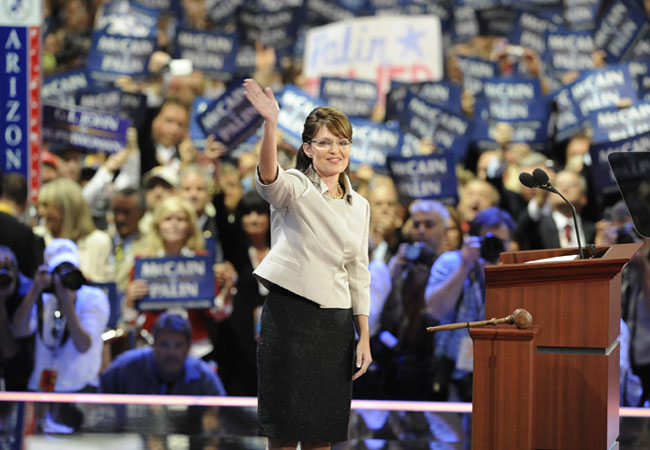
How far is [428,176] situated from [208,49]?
414cm

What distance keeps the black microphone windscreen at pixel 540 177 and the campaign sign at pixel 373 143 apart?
5193mm

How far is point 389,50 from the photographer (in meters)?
11.3

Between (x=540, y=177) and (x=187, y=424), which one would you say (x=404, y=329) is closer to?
(x=187, y=424)

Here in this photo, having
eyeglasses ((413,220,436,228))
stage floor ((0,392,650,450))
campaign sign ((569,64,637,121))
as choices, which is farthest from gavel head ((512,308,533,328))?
campaign sign ((569,64,637,121))

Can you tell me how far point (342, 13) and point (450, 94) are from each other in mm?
4672

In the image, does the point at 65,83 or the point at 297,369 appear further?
the point at 65,83

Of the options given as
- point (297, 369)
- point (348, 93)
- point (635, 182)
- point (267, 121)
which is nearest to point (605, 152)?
point (348, 93)

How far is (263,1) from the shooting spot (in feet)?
47.2

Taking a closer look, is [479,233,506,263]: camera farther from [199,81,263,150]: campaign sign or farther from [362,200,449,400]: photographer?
[199,81,263,150]: campaign sign

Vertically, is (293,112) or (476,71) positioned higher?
(476,71)

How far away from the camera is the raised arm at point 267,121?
346cm

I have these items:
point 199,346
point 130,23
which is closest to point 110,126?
point 199,346

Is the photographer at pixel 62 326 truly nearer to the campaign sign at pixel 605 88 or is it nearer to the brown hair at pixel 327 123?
the brown hair at pixel 327 123

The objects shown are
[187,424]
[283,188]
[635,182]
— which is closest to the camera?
[283,188]
